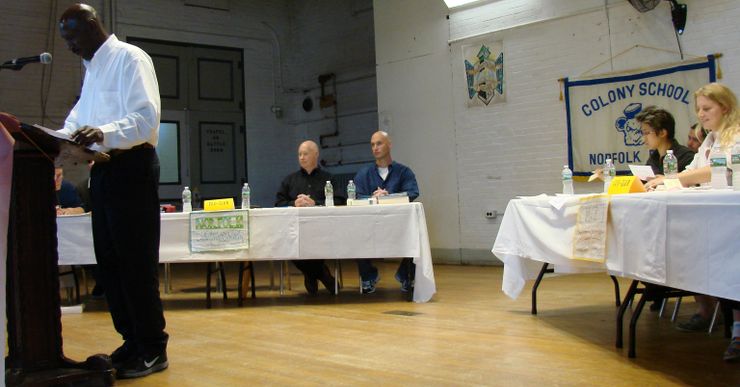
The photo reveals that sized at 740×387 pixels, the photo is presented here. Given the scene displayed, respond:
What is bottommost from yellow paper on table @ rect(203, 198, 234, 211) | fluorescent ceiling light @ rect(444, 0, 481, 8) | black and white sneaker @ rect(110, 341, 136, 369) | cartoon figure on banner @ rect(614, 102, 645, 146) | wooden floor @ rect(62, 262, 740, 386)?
wooden floor @ rect(62, 262, 740, 386)

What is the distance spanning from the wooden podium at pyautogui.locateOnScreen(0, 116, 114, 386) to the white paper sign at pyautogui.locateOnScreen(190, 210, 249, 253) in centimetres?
199

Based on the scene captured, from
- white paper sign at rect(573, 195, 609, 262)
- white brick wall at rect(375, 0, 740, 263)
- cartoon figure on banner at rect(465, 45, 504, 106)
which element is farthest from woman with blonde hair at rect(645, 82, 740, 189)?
cartoon figure on banner at rect(465, 45, 504, 106)

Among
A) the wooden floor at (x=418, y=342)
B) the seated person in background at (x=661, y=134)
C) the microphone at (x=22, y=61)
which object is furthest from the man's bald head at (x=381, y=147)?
the microphone at (x=22, y=61)

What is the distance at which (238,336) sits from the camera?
10.5ft

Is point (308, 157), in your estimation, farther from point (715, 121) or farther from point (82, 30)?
point (715, 121)

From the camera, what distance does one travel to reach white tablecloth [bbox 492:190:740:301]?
178cm

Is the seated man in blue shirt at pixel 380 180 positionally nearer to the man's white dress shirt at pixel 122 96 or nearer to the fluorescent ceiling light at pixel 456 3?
the man's white dress shirt at pixel 122 96

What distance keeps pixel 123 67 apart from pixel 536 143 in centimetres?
453

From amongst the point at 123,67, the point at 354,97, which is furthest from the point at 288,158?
the point at 123,67

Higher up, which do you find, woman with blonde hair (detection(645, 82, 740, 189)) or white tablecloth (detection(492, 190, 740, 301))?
woman with blonde hair (detection(645, 82, 740, 189))

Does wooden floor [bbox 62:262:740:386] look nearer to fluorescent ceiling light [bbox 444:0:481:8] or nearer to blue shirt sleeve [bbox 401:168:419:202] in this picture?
blue shirt sleeve [bbox 401:168:419:202]

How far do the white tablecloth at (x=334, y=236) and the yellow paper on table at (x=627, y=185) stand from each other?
1514mm

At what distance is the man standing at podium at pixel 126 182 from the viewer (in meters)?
2.31

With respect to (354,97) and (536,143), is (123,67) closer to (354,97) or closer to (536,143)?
(536,143)
